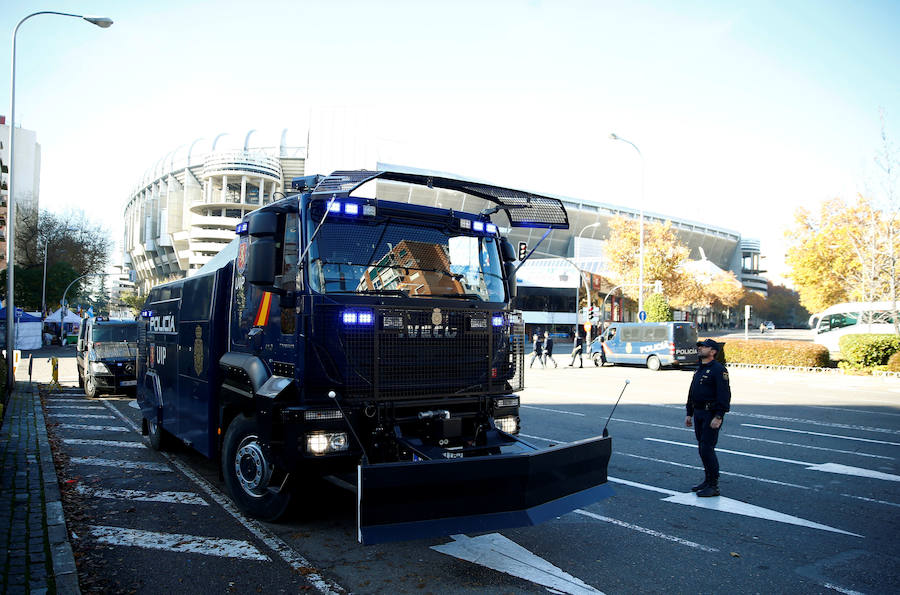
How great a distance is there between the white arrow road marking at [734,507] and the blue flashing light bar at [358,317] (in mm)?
3879

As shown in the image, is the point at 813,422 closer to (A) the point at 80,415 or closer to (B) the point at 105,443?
(B) the point at 105,443

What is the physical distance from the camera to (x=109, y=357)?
1599 cm

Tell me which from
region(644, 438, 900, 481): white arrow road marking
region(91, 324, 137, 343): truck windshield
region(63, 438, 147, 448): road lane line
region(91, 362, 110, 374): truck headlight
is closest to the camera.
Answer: region(644, 438, 900, 481): white arrow road marking

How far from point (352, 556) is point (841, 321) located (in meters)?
45.0

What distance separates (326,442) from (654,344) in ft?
80.0

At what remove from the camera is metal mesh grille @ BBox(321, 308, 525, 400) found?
5078 mm

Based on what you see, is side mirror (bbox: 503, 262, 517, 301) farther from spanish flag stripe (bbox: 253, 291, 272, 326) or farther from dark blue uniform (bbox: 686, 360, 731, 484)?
dark blue uniform (bbox: 686, 360, 731, 484)

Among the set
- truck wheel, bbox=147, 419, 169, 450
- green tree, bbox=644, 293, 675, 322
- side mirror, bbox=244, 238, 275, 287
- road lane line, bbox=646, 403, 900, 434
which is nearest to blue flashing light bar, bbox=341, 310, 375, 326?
side mirror, bbox=244, 238, 275, 287

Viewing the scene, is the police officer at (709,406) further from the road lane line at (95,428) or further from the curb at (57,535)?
the road lane line at (95,428)

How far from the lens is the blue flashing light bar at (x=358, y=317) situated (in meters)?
5.04

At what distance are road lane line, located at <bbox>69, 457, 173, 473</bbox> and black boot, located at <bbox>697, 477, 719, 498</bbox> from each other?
254 inches

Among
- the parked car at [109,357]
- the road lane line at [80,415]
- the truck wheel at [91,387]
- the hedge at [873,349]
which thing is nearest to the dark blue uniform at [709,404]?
the road lane line at [80,415]

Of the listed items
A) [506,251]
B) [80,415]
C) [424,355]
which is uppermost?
[506,251]

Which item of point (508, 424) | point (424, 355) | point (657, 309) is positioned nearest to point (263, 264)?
point (424, 355)
